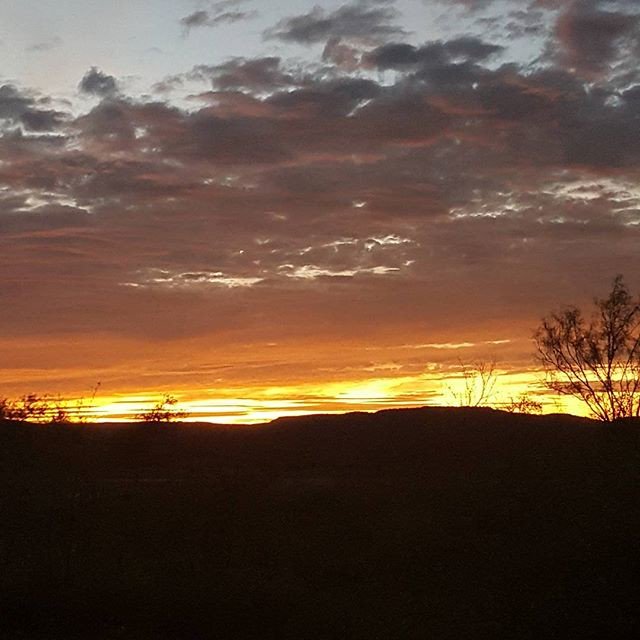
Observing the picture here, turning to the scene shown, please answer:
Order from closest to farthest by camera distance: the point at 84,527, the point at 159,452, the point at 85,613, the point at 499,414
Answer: the point at 85,613
the point at 84,527
the point at 159,452
the point at 499,414

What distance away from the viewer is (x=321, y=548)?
85.5 ft

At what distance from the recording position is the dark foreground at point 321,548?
20.2 m

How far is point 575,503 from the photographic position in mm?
29500

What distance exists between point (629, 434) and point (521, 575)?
16.6 m

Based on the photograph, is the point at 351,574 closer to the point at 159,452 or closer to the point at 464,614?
the point at 464,614

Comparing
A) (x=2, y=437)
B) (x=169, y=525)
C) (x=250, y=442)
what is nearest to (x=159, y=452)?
(x=250, y=442)

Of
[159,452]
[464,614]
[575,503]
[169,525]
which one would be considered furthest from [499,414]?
[464,614]

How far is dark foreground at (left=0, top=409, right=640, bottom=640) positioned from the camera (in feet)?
66.2

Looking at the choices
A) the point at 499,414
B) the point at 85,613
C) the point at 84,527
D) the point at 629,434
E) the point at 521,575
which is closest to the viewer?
the point at 85,613

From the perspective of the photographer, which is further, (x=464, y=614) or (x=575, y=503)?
(x=575, y=503)

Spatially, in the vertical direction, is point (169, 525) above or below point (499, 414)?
below

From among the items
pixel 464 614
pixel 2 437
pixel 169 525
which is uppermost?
pixel 2 437

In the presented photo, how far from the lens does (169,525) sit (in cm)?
2744

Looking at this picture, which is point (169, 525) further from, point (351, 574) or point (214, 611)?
point (214, 611)
